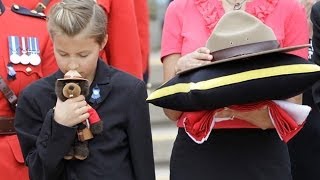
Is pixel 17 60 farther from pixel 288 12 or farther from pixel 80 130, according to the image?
pixel 288 12

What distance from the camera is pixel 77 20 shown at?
2926 mm

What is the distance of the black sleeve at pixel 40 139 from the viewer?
2822 millimetres

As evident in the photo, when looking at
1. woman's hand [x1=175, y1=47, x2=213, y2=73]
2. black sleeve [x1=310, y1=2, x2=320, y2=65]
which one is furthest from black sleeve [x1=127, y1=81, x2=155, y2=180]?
black sleeve [x1=310, y1=2, x2=320, y2=65]

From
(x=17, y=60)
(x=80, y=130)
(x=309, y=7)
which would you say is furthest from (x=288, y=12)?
(x=17, y=60)

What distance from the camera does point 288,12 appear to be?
2.99 m

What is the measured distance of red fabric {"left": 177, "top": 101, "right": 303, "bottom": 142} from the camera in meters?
2.81

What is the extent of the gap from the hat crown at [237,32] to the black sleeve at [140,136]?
0.36 metres

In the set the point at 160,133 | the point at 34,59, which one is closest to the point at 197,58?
the point at 34,59

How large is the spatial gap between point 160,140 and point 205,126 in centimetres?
388

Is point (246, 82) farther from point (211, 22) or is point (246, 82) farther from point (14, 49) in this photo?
point (14, 49)

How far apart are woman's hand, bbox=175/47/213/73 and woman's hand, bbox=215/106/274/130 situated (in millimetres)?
193

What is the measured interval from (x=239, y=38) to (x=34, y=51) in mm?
905

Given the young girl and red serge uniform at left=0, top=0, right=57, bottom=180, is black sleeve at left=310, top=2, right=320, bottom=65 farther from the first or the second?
red serge uniform at left=0, top=0, right=57, bottom=180

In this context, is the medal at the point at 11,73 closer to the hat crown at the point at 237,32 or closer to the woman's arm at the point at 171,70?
the woman's arm at the point at 171,70
